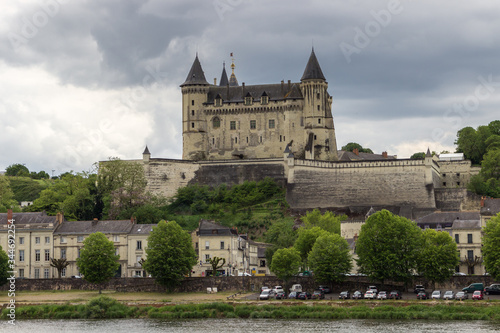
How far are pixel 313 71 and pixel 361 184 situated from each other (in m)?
17.1

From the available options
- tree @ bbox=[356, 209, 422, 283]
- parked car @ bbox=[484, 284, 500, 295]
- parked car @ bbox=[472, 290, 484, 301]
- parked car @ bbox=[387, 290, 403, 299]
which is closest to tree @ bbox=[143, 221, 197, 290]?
tree @ bbox=[356, 209, 422, 283]

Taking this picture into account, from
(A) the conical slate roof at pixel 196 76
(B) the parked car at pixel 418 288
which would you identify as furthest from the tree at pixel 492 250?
(A) the conical slate roof at pixel 196 76

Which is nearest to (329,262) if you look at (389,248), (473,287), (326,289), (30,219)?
(326,289)

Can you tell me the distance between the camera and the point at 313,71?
135 m

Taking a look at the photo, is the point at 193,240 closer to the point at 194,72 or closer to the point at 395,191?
the point at 395,191

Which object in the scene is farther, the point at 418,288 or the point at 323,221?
the point at 323,221

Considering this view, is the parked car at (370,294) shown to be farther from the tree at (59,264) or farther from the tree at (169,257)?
the tree at (59,264)

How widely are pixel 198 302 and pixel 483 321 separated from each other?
22.6 meters

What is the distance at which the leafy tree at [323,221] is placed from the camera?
360ft

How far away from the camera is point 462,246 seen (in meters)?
92.6

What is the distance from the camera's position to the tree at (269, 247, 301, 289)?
8642 cm

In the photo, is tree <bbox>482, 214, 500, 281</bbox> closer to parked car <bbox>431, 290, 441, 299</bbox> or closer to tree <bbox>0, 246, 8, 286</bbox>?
parked car <bbox>431, 290, 441, 299</bbox>

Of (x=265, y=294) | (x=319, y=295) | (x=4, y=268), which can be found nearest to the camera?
(x=319, y=295)

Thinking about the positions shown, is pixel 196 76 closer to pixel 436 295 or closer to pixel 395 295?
pixel 395 295
